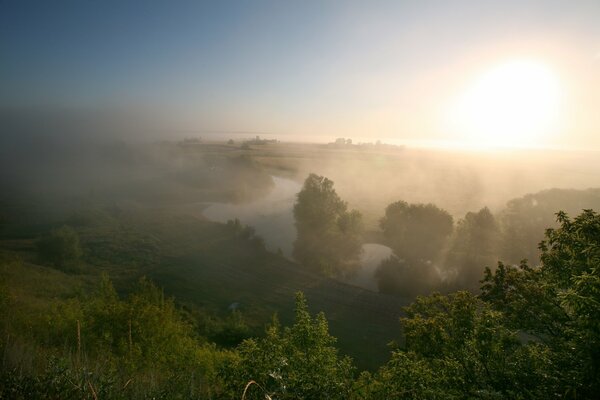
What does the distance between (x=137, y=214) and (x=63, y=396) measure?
285ft

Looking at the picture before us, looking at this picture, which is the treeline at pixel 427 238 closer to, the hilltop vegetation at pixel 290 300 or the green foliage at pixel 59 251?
the hilltop vegetation at pixel 290 300

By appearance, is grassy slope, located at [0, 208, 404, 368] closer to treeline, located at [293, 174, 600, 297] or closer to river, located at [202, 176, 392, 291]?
river, located at [202, 176, 392, 291]

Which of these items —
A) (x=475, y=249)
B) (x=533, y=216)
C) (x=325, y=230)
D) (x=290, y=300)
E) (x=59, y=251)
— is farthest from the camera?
(x=325, y=230)

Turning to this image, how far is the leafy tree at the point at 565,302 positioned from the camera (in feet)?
25.3

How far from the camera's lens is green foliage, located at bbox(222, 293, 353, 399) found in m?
10.1

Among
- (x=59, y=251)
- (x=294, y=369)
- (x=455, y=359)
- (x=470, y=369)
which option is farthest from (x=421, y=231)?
(x=59, y=251)

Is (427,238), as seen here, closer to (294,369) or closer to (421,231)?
(421,231)

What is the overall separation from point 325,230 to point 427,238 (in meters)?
19.8

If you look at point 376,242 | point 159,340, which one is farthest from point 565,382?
point 376,242

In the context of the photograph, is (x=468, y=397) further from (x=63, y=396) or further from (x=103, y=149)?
(x=103, y=149)

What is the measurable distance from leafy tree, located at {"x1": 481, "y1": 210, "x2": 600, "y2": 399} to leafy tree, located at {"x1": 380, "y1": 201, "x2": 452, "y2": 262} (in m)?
43.1

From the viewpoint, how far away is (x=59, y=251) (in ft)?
165

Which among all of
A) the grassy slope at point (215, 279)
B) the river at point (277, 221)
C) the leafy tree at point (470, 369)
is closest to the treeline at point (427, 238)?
the river at point (277, 221)

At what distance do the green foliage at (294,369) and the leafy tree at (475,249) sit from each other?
4505cm
